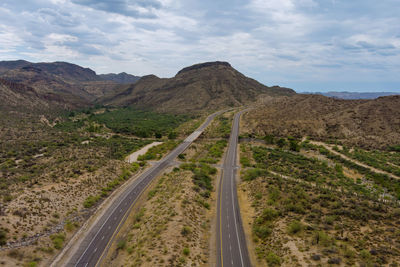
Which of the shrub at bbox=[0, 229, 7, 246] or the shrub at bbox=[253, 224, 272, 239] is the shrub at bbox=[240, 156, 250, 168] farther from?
the shrub at bbox=[0, 229, 7, 246]

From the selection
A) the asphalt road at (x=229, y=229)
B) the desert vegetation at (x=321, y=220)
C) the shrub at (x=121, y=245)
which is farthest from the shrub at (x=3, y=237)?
the desert vegetation at (x=321, y=220)

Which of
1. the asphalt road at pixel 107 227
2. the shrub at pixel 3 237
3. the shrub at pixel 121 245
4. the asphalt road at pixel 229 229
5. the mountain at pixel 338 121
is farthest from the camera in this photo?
the mountain at pixel 338 121

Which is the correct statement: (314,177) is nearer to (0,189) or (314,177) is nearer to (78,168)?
(78,168)

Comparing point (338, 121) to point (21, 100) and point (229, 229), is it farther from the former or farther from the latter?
point (21, 100)

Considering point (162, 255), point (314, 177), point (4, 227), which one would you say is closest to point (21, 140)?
point (4, 227)

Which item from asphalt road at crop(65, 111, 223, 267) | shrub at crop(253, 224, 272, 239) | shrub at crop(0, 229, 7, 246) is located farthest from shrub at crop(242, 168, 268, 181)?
shrub at crop(0, 229, 7, 246)

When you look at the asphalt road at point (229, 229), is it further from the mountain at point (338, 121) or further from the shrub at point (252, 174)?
the mountain at point (338, 121)
